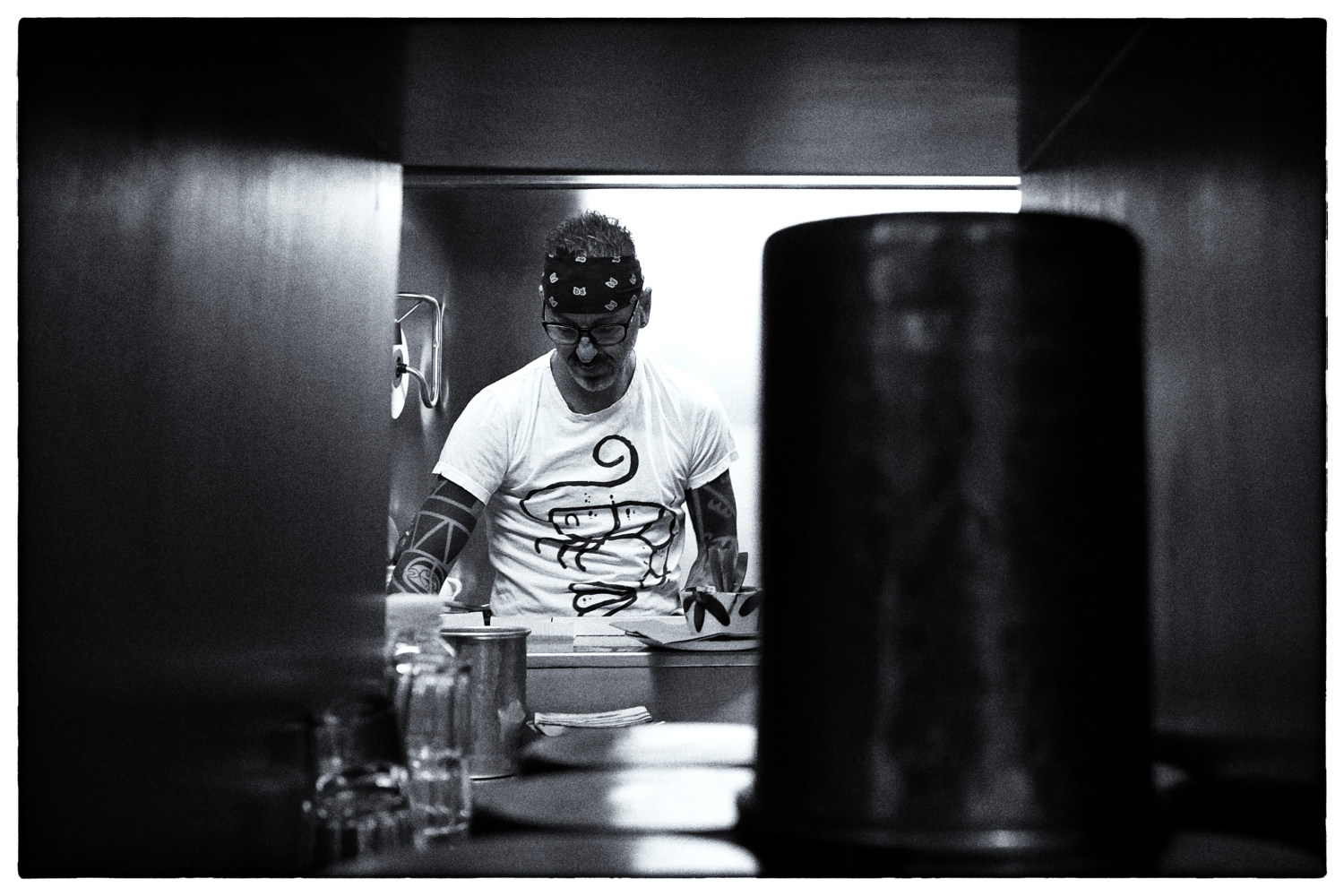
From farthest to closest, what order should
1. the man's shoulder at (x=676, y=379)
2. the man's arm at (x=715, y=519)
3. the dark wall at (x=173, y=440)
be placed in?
the man's shoulder at (x=676, y=379), the man's arm at (x=715, y=519), the dark wall at (x=173, y=440)

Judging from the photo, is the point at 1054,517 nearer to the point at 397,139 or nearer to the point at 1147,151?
the point at 1147,151

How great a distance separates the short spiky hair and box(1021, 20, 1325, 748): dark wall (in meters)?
2.35

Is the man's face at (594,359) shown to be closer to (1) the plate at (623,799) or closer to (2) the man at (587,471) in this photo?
(2) the man at (587,471)

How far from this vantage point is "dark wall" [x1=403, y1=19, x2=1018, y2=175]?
0.70m

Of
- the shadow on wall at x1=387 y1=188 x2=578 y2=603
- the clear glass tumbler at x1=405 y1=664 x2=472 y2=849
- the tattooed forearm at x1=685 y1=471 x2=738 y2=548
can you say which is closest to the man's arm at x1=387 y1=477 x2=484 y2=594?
the shadow on wall at x1=387 y1=188 x2=578 y2=603

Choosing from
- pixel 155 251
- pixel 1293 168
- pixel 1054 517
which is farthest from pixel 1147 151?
pixel 155 251

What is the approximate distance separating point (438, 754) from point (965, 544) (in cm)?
39

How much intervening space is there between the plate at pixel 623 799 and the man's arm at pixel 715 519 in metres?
2.16

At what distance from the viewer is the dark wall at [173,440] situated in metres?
0.61

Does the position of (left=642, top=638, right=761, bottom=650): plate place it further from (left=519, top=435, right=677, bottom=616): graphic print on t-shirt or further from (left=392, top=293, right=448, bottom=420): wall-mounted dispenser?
(left=392, top=293, right=448, bottom=420): wall-mounted dispenser

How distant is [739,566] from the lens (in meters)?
3.03

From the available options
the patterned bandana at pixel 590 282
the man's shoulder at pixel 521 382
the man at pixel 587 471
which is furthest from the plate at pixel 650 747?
the man's shoulder at pixel 521 382

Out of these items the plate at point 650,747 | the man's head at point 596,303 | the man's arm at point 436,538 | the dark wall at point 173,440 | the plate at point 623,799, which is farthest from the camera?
the man's head at point 596,303

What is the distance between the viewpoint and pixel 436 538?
2.96m
